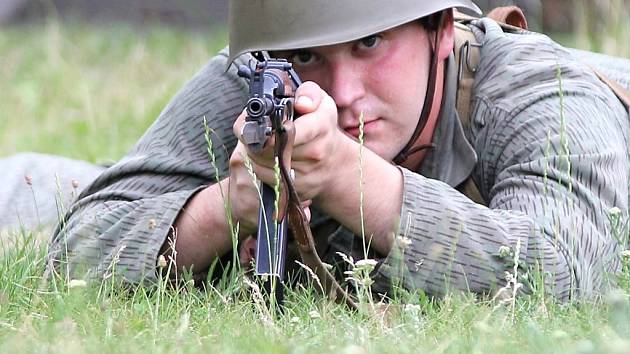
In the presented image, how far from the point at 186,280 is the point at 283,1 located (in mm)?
819

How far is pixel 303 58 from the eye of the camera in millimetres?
3566

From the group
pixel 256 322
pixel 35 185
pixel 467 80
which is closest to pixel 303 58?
pixel 467 80

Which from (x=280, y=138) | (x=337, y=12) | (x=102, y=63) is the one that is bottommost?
(x=102, y=63)

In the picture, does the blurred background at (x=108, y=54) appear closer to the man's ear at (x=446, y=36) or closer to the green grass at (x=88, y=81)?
the green grass at (x=88, y=81)

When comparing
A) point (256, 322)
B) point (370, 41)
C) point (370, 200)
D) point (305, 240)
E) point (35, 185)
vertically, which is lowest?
point (35, 185)

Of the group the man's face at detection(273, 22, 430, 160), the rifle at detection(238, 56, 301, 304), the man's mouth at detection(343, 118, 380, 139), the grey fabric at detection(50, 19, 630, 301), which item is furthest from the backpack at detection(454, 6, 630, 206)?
the rifle at detection(238, 56, 301, 304)

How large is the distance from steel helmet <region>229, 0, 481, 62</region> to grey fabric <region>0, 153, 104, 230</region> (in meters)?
1.67

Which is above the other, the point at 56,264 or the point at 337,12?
the point at 337,12

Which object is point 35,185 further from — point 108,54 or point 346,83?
point 108,54

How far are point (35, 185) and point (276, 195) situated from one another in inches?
104

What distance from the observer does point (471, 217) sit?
3.38m

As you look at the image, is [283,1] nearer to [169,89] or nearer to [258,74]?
[258,74]

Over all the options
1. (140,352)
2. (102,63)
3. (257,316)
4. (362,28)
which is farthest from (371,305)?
(102,63)

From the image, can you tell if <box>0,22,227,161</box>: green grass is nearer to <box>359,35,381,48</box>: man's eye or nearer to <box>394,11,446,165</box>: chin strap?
<box>394,11,446,165</box>: chin strap
